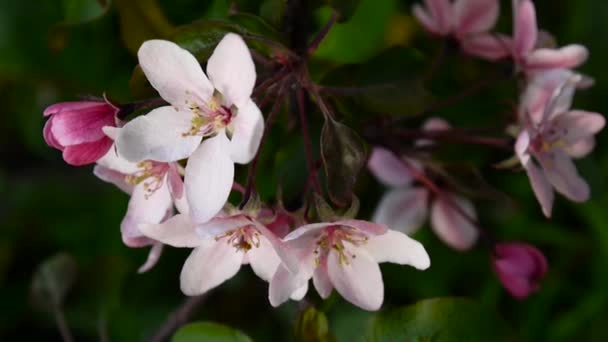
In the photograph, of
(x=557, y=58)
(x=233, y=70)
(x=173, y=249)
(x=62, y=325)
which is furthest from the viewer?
(x=173, y=249)

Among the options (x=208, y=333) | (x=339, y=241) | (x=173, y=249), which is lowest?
(x=173, y=249)

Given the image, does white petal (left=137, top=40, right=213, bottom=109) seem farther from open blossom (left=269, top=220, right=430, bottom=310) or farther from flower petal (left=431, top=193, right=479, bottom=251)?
flower petal (left=431, top=193, right=479, bottom=251)

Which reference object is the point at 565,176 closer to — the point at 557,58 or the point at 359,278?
the point at 557,58

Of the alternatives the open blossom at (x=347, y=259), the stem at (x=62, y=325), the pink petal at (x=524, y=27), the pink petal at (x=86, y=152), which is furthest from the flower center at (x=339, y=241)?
the stem at (x=62, y=325)

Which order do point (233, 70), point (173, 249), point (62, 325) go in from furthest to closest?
point (173, 249) → point (62, 325) → point (233, 70)

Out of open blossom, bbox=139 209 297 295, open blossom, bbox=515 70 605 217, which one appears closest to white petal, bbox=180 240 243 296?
open blossom, bbox=139 209 297 295

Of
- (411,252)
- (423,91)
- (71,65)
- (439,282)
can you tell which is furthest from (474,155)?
(71,65)

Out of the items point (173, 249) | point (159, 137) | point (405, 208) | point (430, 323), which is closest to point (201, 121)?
point (159, 137)
